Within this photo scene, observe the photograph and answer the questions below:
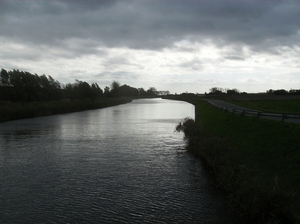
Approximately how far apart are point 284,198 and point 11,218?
9942 millimetres

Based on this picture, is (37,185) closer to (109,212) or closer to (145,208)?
(109,212)

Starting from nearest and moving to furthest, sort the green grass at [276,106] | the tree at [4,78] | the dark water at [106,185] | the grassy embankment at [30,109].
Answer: the dark water at [106,185], the green grass at [276,106], the grassy embankment at [30,109], the tree at [4,78]

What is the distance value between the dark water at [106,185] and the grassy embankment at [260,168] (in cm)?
92

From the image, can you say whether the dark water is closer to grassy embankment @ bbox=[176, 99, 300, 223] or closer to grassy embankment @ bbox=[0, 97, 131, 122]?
grassy embankment @ bbox=[176, 99, 300, 223]

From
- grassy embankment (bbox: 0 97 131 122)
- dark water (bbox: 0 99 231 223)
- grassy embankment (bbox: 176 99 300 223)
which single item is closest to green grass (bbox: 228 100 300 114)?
grassy embankment (bbox: 176 99 300 223)

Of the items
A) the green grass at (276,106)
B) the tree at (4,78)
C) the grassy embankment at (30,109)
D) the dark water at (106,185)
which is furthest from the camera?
the tree at (4,78)

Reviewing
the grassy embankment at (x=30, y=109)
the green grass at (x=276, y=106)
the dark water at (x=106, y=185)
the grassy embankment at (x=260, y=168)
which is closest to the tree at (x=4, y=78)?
the grassy embankment at (x=30, y=109)

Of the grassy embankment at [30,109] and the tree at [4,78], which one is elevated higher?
the tree at [4,78]

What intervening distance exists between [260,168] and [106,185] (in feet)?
24.5

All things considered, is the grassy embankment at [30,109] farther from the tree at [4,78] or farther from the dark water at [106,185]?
the dark water at [106,185]

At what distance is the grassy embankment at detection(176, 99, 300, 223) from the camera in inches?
398

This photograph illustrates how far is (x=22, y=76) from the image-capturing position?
74312 millimetres

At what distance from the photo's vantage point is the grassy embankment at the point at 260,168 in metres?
10.1

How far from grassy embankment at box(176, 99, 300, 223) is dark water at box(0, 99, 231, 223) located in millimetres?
921
